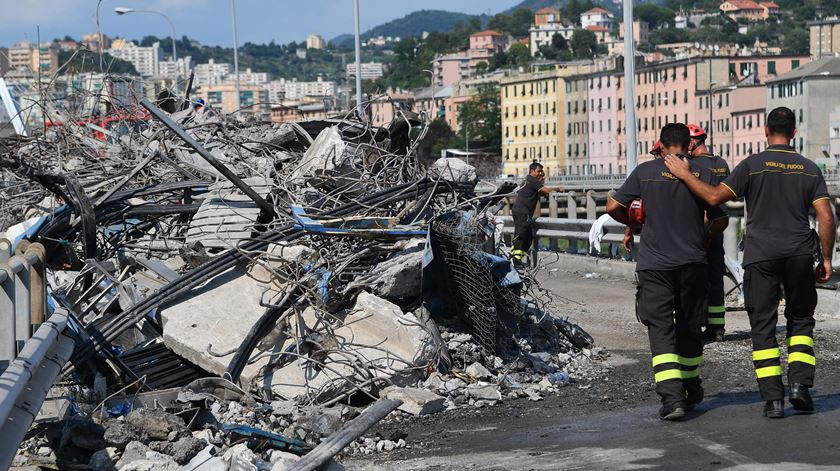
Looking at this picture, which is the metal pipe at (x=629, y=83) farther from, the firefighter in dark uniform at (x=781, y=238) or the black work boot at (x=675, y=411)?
the black work boot at (x=675, y=411)

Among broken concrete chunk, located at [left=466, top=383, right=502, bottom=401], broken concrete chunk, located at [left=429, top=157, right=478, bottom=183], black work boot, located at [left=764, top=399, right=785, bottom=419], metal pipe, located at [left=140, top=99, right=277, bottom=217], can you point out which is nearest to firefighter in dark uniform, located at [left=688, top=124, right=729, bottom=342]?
broken concrete chunk, located at [left=429, top=157, right=478, bottom=183]

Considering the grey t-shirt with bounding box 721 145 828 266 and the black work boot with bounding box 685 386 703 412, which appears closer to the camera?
the grey t-shirt with bounding box 721 145 828 266

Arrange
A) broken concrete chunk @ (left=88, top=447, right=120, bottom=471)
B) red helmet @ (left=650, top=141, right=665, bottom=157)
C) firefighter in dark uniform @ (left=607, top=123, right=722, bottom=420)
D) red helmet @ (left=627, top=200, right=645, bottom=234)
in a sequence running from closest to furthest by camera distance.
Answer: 1. broken concrete chunk @ (left=88, top=447, right=120, bottom=471)
2. firefighter in dark uniform @ (left=607, top=123, right=722, bottom=420)
3. red helmet @ (left=627, top=200, right=645, bottom=234)
4. red helmet @ (left=650, top=141, right=665, bottom=157)

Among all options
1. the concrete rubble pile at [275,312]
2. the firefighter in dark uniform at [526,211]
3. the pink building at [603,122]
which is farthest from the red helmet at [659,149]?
the pink building at [603,122]

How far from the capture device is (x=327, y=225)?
11.0m

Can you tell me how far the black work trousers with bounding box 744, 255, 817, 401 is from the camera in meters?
8.14

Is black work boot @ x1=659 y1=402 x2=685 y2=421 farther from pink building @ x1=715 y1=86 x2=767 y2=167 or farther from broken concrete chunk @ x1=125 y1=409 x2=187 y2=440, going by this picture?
pink building @ x1=715 y1=86 x2=767 y2=167

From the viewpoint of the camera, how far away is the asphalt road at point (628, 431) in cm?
717

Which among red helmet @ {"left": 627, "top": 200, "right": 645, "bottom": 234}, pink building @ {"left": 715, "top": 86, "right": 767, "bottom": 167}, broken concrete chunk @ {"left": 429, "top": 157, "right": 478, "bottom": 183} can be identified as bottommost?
pink building @ {"left": 715, "top": 86, "right": 767, "bottom": 167}

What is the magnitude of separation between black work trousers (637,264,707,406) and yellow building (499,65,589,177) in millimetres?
159438

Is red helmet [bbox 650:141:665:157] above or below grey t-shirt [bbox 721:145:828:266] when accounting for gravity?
above

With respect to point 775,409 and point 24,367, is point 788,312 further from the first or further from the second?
point 24,367

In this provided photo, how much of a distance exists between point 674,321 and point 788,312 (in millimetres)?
682

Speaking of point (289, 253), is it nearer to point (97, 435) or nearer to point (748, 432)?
point (97, 435)
